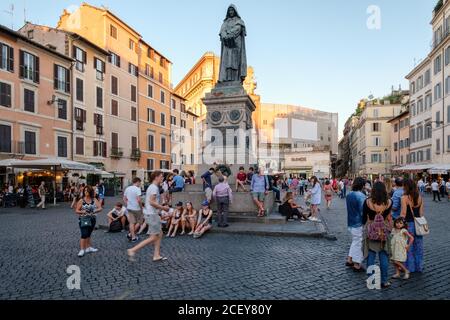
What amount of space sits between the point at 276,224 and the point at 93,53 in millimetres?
31368

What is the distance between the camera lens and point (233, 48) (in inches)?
568

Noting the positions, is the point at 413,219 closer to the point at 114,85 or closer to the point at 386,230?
the point at 386,230

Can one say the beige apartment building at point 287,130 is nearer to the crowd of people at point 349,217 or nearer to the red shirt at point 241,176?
the red shirt at point 241,176

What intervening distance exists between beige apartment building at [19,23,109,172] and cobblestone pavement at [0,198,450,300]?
82.9ft

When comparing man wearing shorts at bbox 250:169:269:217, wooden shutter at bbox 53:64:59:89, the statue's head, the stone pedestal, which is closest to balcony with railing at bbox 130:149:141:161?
wooden shutter at bbox 53:64:59:89

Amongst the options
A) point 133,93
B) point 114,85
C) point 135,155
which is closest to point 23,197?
point 114,85

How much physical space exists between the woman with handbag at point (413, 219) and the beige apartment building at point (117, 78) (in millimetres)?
33738

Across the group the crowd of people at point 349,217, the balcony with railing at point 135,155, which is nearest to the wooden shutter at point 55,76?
the balcony with railing at point 135,155

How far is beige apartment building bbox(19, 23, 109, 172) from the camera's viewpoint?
3212 centimetres

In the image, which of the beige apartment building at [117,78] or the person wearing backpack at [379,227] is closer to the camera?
the person wearing backpack at [379,227]

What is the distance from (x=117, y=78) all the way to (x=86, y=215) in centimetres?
3439

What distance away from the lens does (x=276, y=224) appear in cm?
1079

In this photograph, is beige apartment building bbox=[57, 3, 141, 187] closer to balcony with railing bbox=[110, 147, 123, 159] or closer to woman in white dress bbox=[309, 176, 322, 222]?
balcony with railing bbox=[110, 147, 123, 159]

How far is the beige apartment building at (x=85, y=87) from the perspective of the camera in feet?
105
